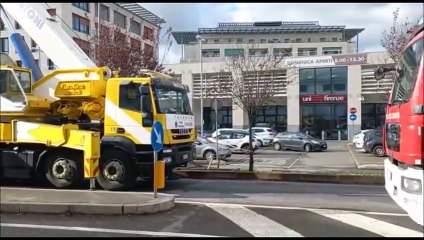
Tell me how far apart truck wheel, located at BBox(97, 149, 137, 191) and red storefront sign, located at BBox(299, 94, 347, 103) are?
125ft

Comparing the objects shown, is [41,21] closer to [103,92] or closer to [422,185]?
[103,92]

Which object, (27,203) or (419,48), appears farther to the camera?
(27,203)

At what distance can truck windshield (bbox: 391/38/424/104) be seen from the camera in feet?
22.2

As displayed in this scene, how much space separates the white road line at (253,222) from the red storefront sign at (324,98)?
39875 mm

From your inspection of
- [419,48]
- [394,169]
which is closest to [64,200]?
[394,169]

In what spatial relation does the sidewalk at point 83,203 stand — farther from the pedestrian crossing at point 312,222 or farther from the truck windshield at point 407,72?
the truck windshield at point 407,72

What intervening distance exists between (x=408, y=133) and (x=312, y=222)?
2507mm

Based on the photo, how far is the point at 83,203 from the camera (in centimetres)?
885

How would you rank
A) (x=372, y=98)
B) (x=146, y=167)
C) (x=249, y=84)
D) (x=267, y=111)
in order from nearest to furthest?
(x=146, y=167)
(x=249, y=84)
(x=372, y=98)
(x=267, y=111)

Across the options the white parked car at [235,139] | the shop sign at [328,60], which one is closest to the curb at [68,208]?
the white parked car at [235,139]

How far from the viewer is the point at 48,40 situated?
553 inches

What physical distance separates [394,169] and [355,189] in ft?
19.7

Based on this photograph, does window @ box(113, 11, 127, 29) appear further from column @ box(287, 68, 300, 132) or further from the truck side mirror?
the truck side mirror

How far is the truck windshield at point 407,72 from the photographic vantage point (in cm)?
677
